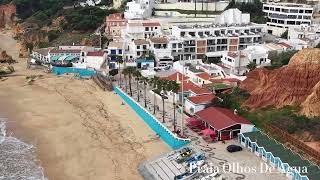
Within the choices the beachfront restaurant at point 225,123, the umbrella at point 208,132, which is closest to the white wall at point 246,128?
the beachfront restaurant at point 225,123

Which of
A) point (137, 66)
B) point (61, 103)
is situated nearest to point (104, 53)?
point (137, 66)

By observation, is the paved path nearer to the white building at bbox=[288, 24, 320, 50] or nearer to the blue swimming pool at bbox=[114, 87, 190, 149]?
the blue swimming pool at bbox=[114, 87, 190, 149]

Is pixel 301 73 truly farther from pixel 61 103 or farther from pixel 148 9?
pixel 148 9

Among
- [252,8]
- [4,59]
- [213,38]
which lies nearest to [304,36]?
[213,38]

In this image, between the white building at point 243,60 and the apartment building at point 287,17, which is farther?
the apartment building at point 287,17

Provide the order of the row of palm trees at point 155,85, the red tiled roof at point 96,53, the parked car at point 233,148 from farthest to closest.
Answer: the red tiled roof at point 96,53, the row of palm trees at point 155,85, the parked car at point 233,148

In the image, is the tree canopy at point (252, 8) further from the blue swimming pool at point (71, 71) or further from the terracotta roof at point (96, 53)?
the blue swimming pool at point (71, 71)

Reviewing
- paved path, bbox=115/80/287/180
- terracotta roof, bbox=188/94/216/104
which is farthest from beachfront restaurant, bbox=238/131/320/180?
terracotta roof, bbox=188/94/216/104

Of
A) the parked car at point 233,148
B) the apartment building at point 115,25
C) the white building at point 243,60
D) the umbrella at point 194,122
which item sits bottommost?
the parked car at point 233,148
